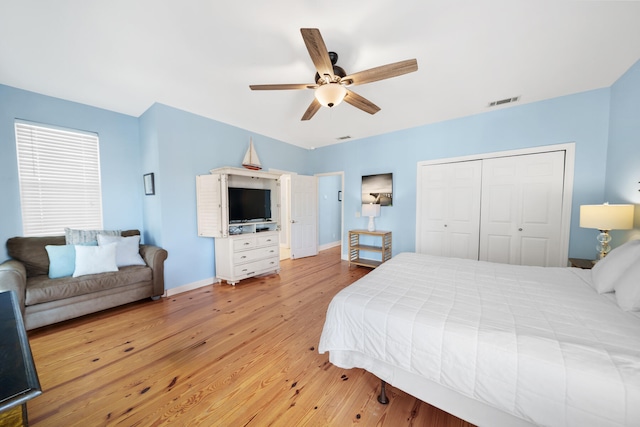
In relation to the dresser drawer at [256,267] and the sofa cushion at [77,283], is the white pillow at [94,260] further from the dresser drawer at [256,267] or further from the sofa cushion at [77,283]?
the dresser drawer at [256,267]

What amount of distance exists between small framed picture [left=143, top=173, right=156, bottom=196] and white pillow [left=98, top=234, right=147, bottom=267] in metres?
0.67

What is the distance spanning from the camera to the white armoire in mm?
2934

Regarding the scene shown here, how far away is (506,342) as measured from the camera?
3.31ft

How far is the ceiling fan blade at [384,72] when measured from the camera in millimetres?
1645

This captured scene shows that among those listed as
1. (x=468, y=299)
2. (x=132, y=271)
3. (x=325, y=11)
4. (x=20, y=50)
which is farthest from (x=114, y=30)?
(x=468, y=299)

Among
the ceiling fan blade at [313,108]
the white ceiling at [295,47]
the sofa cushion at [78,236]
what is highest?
the white ceiling at [295,47]

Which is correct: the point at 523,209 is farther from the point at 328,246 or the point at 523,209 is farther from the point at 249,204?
the point at 328,246

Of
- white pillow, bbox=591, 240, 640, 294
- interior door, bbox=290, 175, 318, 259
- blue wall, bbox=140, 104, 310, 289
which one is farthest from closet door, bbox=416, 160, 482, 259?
blue wall, bbox=140, 104, 310, 289

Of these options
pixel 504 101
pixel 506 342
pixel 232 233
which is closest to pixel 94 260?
pixel 232 233

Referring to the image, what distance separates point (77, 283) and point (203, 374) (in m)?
1.89

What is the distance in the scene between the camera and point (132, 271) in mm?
2658

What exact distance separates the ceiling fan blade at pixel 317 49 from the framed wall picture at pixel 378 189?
2771 millimetres

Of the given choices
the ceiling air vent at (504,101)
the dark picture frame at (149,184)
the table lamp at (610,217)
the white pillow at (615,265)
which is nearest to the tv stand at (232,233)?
the dark picture frame at (149,184)

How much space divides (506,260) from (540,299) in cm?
225
